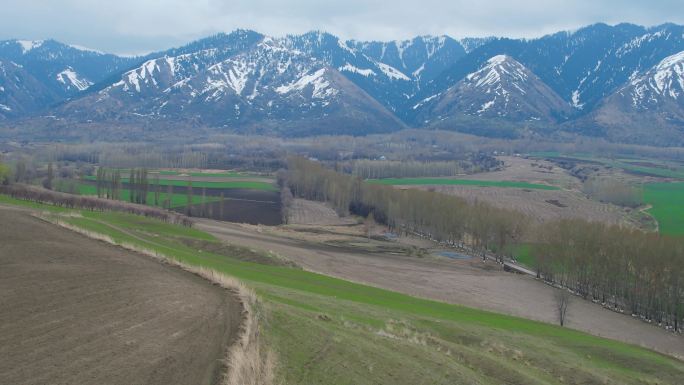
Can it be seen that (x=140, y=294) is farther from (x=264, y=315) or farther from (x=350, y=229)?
(x=350, y=229)

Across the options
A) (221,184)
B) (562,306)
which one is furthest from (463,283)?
(221,184)

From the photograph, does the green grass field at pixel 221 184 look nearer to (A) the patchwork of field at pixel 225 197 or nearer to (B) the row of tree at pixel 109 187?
(A) the patchwork of field at pixel 225 197

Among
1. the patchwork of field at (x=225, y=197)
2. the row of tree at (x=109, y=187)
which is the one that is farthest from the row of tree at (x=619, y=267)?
the row of tree at (x=109, y=187)

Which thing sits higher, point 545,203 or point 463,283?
point 545,203

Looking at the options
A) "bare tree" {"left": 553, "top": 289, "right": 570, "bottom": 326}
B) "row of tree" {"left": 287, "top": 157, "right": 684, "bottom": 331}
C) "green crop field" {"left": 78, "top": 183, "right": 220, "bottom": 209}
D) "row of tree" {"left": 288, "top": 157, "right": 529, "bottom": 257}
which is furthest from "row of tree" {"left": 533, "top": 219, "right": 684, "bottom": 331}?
"green crop field" {"left": 78, "top": 183, "right": 220, "bottom": 209}

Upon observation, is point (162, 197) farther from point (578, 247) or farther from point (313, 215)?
point (578, 247)

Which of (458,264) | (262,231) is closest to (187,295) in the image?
(458,264)

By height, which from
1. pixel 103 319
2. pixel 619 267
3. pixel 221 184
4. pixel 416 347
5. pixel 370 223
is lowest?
pixel 370 223

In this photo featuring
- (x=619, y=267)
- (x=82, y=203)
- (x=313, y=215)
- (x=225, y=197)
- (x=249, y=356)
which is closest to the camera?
(x=249, y=356)
